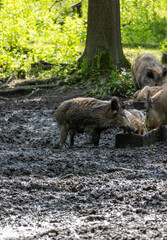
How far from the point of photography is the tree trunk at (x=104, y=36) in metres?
14.9

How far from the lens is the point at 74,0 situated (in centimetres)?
2419

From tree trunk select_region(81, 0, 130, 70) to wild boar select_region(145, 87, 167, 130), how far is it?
639 cm

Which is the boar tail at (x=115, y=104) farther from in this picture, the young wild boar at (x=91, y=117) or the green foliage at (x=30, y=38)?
the green foliage at (x=30, y=38)

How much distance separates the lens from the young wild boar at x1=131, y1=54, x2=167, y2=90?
1298 cm

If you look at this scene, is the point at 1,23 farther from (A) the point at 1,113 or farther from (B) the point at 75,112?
(B) the point at 75,112

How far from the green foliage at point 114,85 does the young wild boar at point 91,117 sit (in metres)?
5.50

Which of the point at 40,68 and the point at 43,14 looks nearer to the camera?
the point at 40,68

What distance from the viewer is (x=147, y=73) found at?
1290 centimetres

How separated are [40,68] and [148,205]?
44.5ft

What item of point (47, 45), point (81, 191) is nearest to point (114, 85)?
point (47, 45)

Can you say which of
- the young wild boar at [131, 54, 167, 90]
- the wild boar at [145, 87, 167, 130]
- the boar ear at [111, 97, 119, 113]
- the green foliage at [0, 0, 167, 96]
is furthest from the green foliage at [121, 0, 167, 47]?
the boar ear at [111, 97, 119, 113]

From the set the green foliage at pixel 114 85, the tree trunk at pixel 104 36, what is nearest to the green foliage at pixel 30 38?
the tree trunk at pixel 104 36

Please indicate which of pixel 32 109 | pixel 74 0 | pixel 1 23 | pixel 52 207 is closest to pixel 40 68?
pixel 1 23

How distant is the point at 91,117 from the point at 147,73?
19.4 feet
